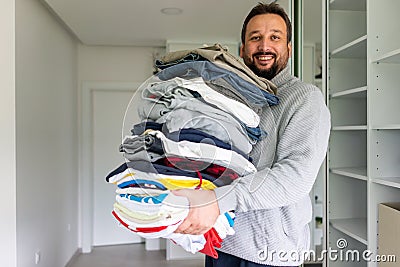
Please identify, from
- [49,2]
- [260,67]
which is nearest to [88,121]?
[49,2]

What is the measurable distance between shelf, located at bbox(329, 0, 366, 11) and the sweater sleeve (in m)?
1.27

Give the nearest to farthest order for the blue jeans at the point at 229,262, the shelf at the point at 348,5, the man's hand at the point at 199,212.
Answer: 1. the man's hand at the point at 199,212
2. the blue jeans at the point at 229,262
3. the shelf at the point at 348,5

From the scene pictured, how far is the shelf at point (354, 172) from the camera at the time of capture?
1878 millimetres

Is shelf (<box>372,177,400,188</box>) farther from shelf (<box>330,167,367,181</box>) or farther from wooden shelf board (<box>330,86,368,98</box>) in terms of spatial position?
wooden shelf board (<box>330,86,368,98</box>)

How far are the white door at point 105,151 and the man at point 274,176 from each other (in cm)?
380

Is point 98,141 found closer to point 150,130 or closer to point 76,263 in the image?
point 76,263

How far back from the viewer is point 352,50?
2037 mm

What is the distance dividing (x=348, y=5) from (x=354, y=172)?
3.00 ft

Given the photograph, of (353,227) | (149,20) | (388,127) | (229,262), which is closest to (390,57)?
(388,127)

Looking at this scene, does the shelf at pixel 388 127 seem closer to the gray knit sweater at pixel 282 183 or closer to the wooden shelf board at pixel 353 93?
the wooden shelf board at pixel 353 93

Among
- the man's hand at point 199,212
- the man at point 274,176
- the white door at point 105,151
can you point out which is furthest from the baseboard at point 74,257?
the man's hand at point 199,212

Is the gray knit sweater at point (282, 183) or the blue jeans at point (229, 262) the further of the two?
the blue jeans at point (229, 262)

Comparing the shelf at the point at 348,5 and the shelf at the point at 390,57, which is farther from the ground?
the shelf at the point at 348,5

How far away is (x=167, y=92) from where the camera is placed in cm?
94
